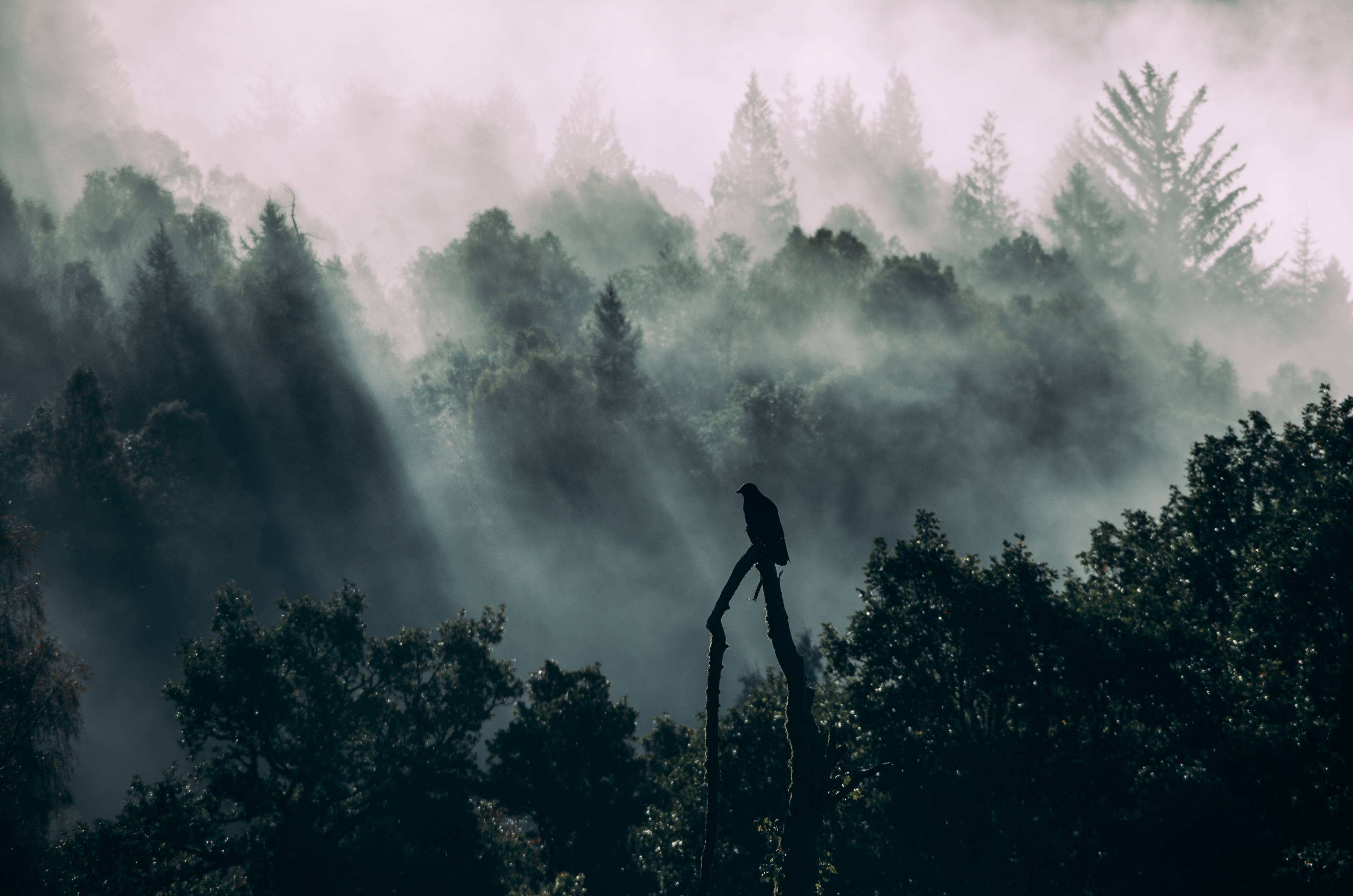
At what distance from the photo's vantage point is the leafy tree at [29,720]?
19.9 m

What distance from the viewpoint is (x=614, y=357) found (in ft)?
213

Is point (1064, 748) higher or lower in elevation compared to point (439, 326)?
lower

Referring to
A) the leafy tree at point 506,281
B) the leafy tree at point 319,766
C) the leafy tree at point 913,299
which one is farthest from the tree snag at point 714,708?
the leafy tree at point 506,281

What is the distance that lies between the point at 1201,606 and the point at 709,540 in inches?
1691

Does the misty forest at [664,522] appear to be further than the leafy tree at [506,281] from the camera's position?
No

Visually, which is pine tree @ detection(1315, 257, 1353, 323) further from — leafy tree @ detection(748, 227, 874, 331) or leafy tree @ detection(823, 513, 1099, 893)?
leafy tree @ detection(823, 513, 1099, 893)

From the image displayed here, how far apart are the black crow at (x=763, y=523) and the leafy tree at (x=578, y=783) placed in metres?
22.9

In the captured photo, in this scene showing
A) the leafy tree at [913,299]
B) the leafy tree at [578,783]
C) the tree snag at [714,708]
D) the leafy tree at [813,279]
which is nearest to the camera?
the tree snag at [714,708]

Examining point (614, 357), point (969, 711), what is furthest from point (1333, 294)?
point (969, 711)

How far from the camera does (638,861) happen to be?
23.2 m

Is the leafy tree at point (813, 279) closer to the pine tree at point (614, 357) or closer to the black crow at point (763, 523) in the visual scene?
the pine tree at point (614, 357)

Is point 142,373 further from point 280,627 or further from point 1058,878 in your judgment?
point 1058,878

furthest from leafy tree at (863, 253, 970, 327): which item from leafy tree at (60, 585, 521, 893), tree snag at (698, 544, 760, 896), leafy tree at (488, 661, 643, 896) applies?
tree snag at (698, 544, 760, 896)

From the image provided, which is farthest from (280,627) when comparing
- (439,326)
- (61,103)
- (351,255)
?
(61,103)
